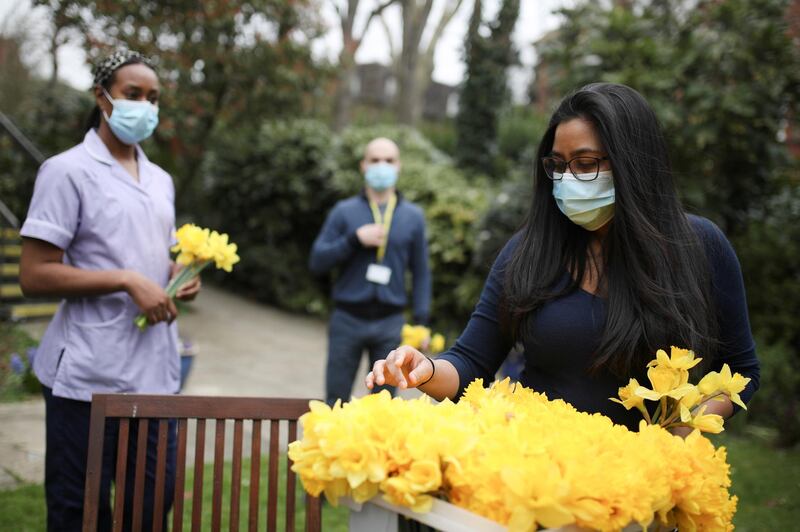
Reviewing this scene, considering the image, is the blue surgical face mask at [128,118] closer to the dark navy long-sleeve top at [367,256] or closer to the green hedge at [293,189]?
the dark navy long-sleeve top at [367,256]

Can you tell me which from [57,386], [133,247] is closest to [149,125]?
[133,247]

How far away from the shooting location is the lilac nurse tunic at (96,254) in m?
2.38

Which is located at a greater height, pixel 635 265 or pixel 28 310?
pixel 635 265

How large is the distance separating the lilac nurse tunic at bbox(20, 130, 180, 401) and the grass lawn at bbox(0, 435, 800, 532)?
4.85 feet

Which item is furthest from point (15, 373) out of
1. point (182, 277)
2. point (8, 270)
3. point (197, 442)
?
point (197, 442)

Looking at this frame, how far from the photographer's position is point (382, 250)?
4.42 m

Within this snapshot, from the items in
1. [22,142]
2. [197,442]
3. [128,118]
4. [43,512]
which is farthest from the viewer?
[22,142]

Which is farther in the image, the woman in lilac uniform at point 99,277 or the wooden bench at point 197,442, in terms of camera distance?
the woman in lilac uniform at point 99,277

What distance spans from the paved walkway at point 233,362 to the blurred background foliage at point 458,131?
0.67 meters

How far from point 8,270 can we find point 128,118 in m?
6.67

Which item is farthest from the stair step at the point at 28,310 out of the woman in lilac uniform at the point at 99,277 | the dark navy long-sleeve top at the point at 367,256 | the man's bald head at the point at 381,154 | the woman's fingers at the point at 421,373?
the woman's fingers at the point at 421,373

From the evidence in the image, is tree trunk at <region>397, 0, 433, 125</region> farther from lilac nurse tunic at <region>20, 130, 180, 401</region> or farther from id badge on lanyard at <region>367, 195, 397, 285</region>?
lilac nurse tunic at <region>20, 130, 180, 401</region>

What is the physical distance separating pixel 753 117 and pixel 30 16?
9.81 meters

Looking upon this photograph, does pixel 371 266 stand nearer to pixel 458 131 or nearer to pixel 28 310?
pixel 28 310
